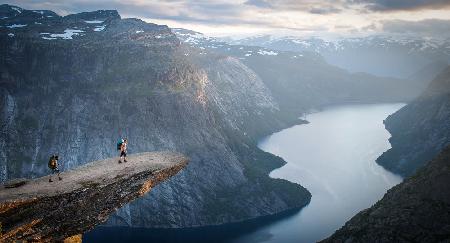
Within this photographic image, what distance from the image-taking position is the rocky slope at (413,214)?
64000 millimetres

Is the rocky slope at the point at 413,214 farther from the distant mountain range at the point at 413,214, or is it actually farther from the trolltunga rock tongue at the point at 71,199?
the trolltunga rock tongue at the point at 71,199

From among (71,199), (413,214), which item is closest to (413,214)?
(413,214)

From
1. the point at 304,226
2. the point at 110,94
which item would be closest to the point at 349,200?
the point at 304,226

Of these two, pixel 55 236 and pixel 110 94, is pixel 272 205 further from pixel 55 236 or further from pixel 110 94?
pixel 55 236

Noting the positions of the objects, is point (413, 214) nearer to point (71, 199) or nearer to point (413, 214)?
point (413, 214)

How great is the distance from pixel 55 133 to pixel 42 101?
16888mm

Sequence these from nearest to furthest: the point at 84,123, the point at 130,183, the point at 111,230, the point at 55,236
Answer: the point at 55,236 → the point at 130,183 → the point at 111,230 → the point at 84,123

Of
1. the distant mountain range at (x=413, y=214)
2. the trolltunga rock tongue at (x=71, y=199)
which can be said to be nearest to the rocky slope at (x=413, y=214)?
the distant mountain range at (x=413, y=214)

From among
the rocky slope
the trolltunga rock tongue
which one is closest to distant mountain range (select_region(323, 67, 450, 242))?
the rocky slope

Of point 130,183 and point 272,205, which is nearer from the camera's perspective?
point 130,183

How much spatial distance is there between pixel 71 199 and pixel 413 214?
179 ft

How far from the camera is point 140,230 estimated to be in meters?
169

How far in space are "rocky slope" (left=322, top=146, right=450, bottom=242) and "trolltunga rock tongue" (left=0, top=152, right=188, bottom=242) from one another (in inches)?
1615

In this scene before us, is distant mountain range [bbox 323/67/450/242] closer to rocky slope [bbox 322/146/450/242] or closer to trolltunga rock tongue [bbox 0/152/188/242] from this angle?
rocky slope [bbox 322/146/450/242]
